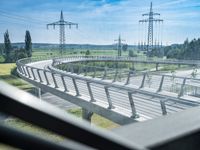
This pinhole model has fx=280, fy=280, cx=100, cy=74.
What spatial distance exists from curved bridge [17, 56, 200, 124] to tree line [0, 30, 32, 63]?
100cm

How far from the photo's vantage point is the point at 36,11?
3.61 ft

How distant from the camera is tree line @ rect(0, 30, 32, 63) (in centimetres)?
83

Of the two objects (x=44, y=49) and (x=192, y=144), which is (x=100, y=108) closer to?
(x=44, y=49)

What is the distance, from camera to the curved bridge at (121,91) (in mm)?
2254

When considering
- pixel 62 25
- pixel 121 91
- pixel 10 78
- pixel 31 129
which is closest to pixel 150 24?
pixel 62 25

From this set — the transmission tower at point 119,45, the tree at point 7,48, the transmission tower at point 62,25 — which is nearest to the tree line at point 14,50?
the tree at point 7,48

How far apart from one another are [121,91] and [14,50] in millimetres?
2401

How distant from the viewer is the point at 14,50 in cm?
90

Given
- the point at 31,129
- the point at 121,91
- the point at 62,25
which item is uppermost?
the point at 62,25

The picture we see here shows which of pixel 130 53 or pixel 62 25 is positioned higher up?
pixel 62 25

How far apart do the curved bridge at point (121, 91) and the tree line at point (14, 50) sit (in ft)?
3.27

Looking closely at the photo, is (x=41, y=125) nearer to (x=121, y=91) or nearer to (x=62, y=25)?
(x=62, y=25)

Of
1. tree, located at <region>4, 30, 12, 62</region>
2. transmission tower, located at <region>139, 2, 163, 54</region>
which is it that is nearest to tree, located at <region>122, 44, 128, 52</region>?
transmission tower, located at <region>139, 2, 163, 54</region>

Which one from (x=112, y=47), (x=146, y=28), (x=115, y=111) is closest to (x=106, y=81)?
(x=115, y=111)
